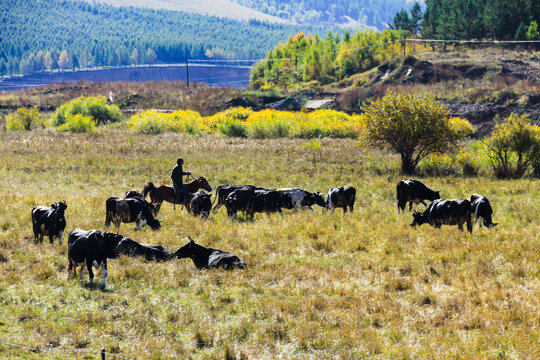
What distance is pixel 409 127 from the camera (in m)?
29.3

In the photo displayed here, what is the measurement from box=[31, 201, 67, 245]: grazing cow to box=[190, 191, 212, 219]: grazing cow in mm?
5028

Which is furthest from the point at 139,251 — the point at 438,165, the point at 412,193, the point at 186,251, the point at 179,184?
the point at 438,165

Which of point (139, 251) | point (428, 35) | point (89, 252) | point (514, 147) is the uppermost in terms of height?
point (428, 35)

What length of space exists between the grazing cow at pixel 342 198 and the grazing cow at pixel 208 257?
7.62 meters

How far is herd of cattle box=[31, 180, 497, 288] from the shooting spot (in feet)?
36.7

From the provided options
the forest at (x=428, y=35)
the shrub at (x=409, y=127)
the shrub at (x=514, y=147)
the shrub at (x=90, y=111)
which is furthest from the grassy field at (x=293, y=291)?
the forest at (x=428, y=35)

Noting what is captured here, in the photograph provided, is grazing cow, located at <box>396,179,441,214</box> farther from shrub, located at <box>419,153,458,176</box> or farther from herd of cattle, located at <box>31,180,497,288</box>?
shrub, located at <box>419,153,458,176</box>

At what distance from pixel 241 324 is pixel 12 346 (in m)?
3.82

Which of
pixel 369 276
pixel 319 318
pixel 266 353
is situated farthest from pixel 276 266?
pixel 266 353

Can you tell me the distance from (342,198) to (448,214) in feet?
15.0

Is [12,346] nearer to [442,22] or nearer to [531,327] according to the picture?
[531,327]

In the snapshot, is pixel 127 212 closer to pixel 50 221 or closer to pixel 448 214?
pixel 50 221

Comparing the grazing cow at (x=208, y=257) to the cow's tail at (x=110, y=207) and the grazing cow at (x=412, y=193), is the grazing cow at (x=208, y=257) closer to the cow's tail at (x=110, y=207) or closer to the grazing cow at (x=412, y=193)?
the cow's tail at (x=110, y=207)

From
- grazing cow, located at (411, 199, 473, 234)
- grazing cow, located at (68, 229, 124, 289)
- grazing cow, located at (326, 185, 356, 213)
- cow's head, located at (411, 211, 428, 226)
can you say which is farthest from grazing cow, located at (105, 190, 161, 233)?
grazing cow, located at (411, 199, 473, 234)
